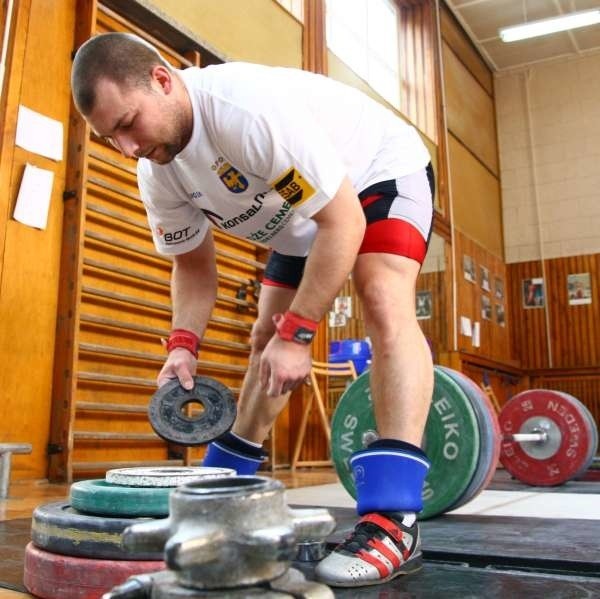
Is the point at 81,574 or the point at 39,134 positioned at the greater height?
the point at 39,134

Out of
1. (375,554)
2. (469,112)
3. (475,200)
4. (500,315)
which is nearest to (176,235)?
(375,554)

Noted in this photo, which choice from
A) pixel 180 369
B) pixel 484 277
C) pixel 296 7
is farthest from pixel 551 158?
pixel 180 369

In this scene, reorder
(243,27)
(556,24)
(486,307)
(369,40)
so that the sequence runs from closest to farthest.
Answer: (243,27), (369,40), (556,24), (486,307)

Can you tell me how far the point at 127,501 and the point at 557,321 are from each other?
7.53 metres

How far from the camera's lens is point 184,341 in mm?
1438

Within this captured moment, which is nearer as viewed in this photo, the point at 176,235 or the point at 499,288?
the point at 176,235

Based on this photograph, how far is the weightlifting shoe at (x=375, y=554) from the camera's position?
0.96m

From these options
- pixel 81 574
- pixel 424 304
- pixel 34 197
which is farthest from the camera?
pixel 424 304

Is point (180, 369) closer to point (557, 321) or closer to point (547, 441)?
point (547, 441)

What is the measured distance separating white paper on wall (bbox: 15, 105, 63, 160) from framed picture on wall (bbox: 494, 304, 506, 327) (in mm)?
5801

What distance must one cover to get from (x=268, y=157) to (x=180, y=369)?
1.62ft

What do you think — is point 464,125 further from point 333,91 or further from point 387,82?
point 333,91

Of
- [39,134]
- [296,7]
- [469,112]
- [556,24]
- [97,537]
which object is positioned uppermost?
[556,24]

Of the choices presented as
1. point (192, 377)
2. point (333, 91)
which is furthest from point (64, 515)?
point (333, 91)
